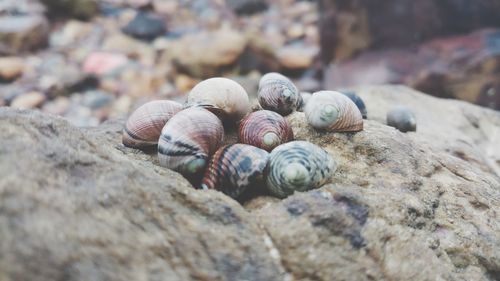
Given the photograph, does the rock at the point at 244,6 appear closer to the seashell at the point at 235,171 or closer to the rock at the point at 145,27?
the rock at the point at 145,27

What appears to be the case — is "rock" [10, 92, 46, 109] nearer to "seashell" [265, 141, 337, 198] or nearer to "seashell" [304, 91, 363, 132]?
"seashell" [304, 91, 363, 132]

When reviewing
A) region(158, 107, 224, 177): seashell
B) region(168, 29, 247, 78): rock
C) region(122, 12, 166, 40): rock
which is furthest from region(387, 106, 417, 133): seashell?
region(122, 12, 166, 40): rock

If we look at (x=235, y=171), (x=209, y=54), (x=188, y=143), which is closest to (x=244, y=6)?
(x=209, y=54)

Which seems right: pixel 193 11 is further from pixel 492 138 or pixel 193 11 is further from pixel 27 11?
pixel 492 138

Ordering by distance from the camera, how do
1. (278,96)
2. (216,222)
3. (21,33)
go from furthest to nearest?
(21,33) → (278,96) → (216,222)

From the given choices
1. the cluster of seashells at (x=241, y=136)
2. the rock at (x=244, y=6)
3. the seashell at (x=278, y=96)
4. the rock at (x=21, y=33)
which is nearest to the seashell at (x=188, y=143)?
the cluster of seashells at (x=241, y=136)

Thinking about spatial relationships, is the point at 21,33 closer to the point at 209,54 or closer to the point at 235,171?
the point at 209,54
